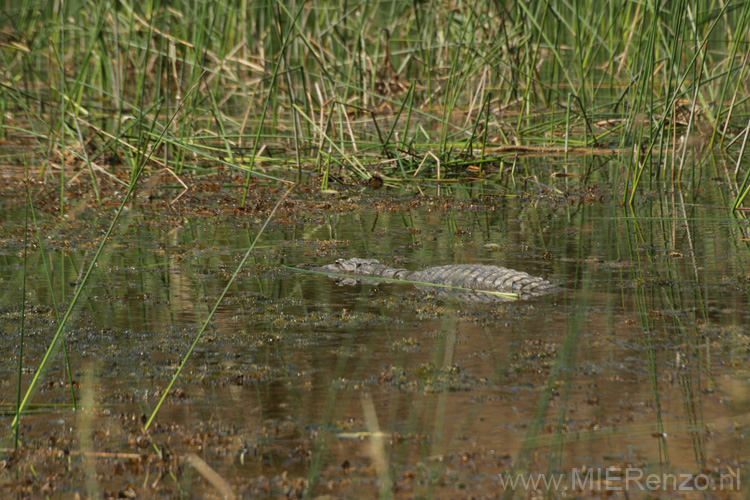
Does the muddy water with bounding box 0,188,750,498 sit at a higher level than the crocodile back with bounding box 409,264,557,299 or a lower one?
lower

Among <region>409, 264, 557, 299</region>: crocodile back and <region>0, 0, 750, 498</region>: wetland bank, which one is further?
<region>409, 264, 557, 299</region>: crocodile back

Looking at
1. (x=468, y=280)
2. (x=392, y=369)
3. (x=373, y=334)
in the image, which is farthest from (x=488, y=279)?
(x=392, y=369)

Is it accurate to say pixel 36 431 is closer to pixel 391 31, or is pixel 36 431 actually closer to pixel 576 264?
pixel 576 264

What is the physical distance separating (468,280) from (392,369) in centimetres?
115

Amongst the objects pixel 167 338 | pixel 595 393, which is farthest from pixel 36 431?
pixel 595 393

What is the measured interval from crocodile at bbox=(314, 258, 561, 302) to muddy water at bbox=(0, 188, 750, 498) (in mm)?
83

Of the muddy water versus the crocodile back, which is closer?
the muddy water

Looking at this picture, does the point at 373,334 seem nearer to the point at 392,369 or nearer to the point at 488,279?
the point at 392,369

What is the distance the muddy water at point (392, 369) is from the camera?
250 centimetres

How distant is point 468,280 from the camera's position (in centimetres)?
428

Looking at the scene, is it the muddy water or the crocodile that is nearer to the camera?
the muddy water

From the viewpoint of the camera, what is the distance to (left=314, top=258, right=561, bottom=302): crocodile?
13.7 feet

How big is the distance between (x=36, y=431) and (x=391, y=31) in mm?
8564

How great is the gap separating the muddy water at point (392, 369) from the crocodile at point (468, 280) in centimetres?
8
